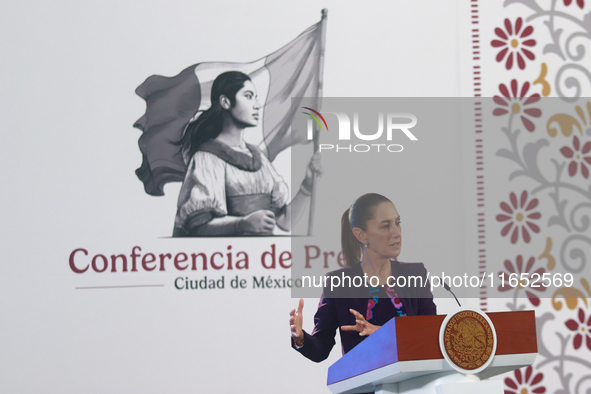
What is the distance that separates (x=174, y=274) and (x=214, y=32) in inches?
54.4

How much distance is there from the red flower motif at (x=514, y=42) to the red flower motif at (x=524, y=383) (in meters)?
1.77

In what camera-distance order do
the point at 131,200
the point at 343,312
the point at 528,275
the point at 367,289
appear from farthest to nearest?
1. the point at 528,275
2. the point at 131,200
3. the point at 367,289
4. the point at 343,312

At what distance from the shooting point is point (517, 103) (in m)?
3.38

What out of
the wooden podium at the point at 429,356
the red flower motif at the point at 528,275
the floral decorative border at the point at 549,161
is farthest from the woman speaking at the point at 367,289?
the wooden podium at the point at 429,356

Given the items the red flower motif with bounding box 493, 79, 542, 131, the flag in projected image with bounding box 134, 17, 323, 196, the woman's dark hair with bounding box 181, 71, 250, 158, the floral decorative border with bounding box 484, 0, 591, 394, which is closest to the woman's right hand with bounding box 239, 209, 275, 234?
the flag in projected image with bounding box 134, 17, 323, 196

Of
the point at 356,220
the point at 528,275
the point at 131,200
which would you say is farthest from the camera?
the point at 528,275

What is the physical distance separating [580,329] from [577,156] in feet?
3.29

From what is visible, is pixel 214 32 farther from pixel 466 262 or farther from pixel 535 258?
pixel 535 258

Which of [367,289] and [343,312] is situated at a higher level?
[367,289]

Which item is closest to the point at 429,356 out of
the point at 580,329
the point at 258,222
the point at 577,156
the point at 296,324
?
the point at 296,324

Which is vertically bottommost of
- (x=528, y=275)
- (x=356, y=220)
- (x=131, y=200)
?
(x=528, y=275)

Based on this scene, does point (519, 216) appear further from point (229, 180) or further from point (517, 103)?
point (229, 180)

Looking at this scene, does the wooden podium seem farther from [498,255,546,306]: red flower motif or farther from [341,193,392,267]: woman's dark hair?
[498,255,546,306]: red flower motif

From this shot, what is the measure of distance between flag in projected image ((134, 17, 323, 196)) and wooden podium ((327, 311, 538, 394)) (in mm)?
2029
